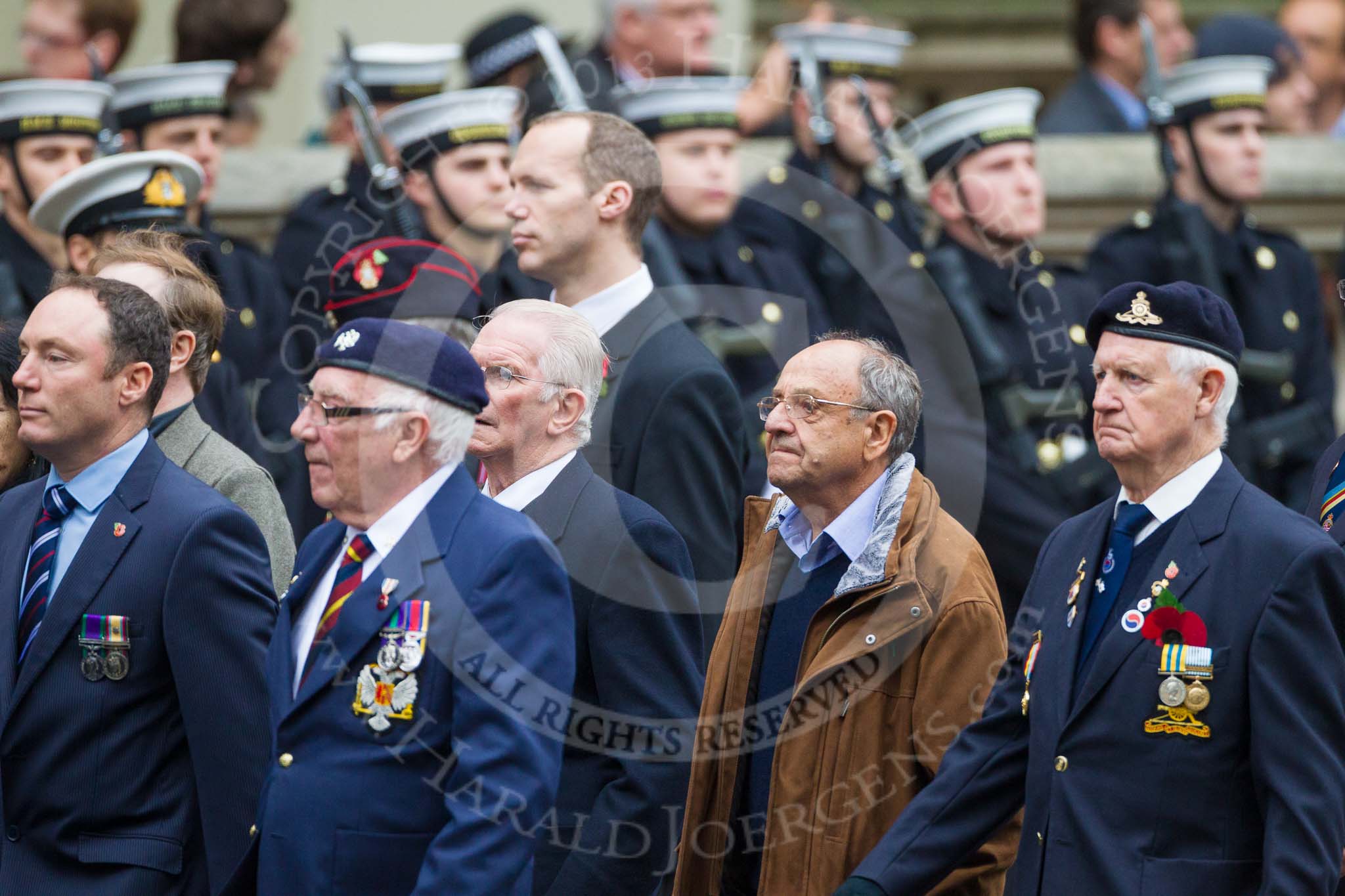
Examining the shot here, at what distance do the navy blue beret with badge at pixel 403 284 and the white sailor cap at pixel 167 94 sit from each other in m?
1.38

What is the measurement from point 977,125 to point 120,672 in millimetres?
4297

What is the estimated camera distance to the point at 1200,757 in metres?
3.86

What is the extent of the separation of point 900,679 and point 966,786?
262mm

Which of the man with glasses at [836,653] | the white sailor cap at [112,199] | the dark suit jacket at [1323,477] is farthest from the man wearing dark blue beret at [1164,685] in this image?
the white sailor cap at [112,199]

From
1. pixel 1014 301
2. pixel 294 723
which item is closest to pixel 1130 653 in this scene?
pixel 294 723

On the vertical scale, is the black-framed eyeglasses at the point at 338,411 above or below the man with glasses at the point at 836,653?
above

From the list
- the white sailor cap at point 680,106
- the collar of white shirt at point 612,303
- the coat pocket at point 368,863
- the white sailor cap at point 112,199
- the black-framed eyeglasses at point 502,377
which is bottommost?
the coat pocket at point 368,863

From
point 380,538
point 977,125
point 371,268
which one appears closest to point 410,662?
point 380,538

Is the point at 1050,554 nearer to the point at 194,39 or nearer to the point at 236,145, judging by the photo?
the point at 194,39

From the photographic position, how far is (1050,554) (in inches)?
171

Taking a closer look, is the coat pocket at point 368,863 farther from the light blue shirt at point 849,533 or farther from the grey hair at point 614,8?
the grey hair at point 614,8

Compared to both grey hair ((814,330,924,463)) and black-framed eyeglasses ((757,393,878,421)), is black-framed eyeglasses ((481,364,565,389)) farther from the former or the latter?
grey hair ((814,330,924,463))

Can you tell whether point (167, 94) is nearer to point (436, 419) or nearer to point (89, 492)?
point (89, 492)

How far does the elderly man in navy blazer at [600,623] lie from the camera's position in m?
4.22
